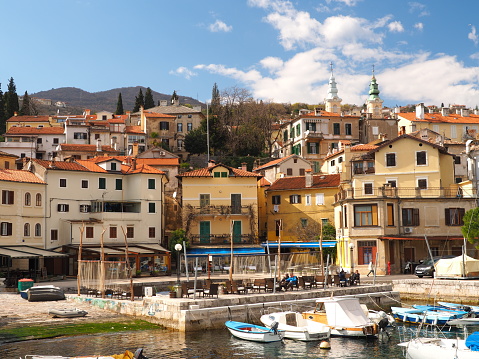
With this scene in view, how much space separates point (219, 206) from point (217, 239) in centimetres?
340

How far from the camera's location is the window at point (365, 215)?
50.9m

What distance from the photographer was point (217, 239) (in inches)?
2356

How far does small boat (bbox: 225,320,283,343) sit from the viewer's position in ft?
85.9

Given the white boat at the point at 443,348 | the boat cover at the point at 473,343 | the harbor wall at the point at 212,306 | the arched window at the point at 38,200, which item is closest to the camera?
the white boat at the point at 443,348

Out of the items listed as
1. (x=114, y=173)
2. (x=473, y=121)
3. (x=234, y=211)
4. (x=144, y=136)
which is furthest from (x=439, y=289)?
(x=144, y=136)

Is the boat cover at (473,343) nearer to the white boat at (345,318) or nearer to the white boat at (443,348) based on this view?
the white boat at (443,348)

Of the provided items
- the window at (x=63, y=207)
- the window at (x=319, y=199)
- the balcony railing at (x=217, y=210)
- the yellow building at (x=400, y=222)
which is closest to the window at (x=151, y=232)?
the balcony railing at (x=217, y=210)

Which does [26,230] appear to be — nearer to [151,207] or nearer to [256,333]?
[151,207]

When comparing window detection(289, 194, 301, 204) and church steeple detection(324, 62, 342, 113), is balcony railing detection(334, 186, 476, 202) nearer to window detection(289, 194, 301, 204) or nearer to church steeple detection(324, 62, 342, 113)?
window detection(289, 194, 301, 204)

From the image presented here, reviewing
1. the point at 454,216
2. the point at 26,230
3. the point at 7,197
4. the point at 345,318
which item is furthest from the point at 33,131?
the point at 345,318

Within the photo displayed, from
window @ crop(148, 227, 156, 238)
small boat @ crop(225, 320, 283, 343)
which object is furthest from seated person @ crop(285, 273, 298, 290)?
window @ crop(148, 227, 156, 238)

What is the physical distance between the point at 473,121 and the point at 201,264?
54795mm

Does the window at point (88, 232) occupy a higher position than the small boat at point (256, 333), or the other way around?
the window at point (88, 232)

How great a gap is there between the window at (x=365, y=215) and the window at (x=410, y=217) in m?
2.57
